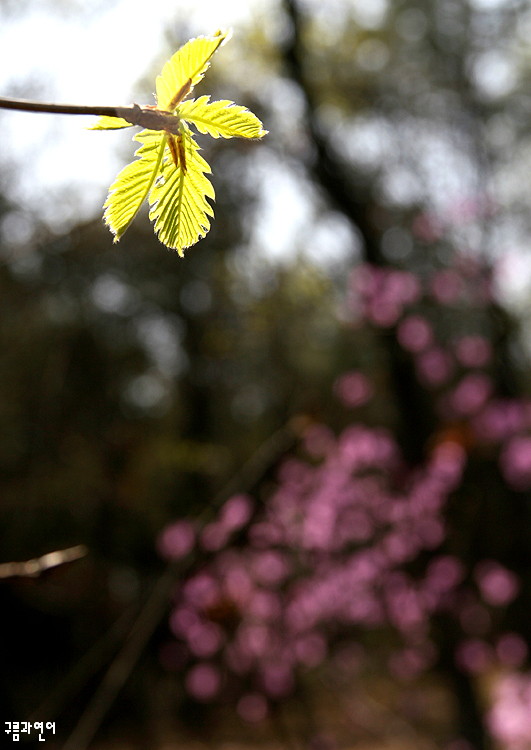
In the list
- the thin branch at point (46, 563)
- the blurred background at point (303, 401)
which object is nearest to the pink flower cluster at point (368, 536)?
the blurred background at point (303, 401)

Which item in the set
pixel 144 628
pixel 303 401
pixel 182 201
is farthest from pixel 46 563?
pixel 303 401

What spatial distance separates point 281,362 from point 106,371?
67.5 inches

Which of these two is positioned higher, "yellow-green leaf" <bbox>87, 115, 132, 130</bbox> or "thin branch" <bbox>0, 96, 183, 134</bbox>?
"yellow-green leaf" <bbox>87, 115, 132, 130</bbox>

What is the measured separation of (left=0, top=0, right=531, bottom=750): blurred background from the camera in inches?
207

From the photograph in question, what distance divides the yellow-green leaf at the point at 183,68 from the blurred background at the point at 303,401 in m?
3.47

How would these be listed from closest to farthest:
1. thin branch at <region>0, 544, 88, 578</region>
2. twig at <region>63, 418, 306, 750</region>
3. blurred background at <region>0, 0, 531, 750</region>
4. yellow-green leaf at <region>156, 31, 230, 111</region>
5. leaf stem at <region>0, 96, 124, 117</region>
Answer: leaf stem at <region>0, 96, 124, 117</region> < yellow-green leaf at <region>156, 31, 230, 111</region> < thin branch at <region>0, 544, 88, 578</region> < twig at <region>63, 418, 306, 750</region> < blurred background at <region>0, 0, 531, 750</region>

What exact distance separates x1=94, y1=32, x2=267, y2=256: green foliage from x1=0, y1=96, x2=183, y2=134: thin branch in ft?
0.04

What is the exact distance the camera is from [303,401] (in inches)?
163

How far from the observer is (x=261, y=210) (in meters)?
6.35

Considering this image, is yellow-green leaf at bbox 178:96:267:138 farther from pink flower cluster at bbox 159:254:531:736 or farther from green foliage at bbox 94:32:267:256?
pink flower cluster at bbox 159:254:531:736

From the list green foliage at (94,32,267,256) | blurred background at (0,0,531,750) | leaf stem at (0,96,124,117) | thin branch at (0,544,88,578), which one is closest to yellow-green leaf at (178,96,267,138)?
green foliage at (94,32,267,256)

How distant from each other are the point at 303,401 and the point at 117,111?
386cm

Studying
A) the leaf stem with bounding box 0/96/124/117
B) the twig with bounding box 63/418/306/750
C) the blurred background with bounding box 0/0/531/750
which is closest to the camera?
the leaf stem with bounding box 0/96/124/117

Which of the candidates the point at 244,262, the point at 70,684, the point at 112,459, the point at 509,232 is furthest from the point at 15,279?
the point at 70,684
